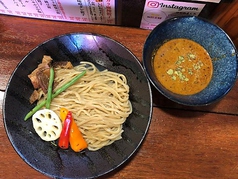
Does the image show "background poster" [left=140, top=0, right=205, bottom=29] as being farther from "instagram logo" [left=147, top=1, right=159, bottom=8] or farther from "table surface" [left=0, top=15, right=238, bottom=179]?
"table surface" [left=0, top=15, right=238, bottom=179]

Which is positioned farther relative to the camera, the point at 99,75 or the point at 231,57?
the point at 99,75

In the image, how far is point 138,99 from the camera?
1507 millimetres

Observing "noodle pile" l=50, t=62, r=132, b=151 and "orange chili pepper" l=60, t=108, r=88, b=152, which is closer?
"orange chili pepper" l=60, t=108, r=88, b=152

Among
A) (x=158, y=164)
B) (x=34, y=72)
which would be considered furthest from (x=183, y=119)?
(x=34, y=72)

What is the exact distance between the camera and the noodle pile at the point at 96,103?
1.48 meters

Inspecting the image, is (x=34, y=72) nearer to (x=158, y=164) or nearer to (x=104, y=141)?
(x=104, y=141)

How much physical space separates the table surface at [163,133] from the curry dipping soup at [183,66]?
0.53 ft

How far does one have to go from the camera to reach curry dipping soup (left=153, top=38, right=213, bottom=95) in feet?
4.71

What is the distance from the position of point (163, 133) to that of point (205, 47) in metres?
0.55

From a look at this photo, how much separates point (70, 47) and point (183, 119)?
788 millimetres

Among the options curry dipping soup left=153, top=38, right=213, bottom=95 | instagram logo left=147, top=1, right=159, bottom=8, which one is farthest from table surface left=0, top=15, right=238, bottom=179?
instagram logo left=147, top=1, right=159, bottom=8

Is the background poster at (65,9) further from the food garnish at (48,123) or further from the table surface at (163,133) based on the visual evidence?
the food garnish at (48,123)

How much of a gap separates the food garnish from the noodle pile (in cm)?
8

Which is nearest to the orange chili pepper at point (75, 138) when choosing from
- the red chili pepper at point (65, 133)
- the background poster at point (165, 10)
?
the red chili pepper at point (65, 133)
